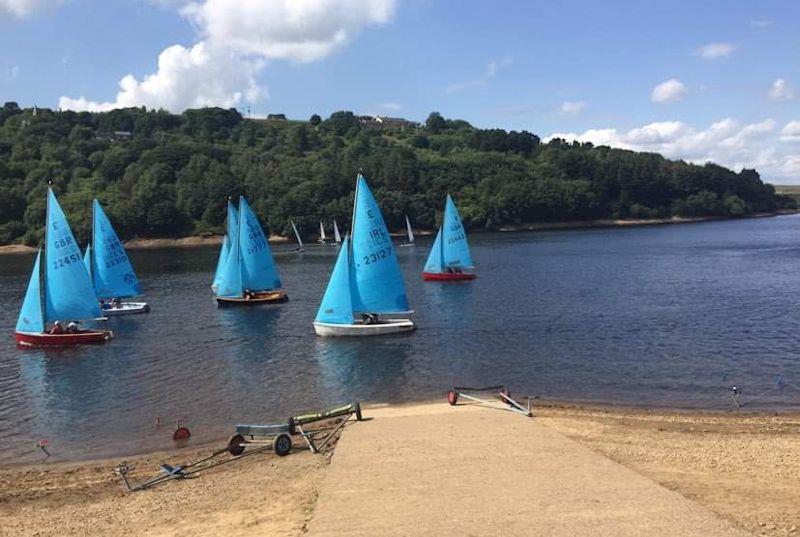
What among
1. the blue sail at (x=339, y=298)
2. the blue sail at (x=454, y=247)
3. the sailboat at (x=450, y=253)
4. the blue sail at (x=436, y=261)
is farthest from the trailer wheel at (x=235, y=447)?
the blue sail at (x=454, y=247)

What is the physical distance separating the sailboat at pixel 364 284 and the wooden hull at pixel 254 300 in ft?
57.8

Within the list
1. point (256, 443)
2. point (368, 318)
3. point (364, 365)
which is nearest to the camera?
point (256, 443)

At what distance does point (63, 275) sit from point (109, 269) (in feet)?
45.1

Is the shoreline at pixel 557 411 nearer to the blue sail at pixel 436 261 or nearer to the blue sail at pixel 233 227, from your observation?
the blue sail at pixel 233 227

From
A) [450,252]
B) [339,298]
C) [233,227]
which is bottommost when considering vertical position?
[339,298]

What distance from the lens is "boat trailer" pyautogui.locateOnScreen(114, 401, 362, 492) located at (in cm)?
2416

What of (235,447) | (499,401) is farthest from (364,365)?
(235,447)

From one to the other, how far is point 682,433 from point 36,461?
27.1 meters

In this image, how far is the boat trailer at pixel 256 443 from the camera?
24.2 meters

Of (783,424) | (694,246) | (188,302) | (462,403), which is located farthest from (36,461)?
(694,246)

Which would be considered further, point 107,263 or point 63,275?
point 107,263

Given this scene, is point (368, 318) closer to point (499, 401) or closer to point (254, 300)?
point (254, 300)

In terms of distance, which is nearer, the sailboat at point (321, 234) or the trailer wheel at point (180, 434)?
the trailer wheel at point (180, 434)

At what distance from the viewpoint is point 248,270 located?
68688 mm
